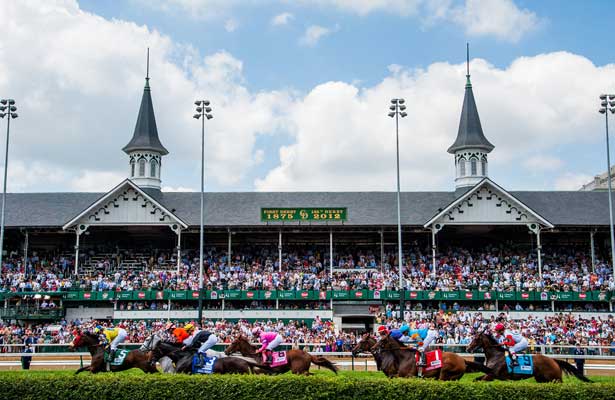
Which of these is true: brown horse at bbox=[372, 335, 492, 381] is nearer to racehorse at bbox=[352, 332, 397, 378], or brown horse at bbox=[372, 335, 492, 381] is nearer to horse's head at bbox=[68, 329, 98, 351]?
racehorse at bbox=[352, 332, 397, 378]

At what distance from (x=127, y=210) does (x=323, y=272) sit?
1228cm

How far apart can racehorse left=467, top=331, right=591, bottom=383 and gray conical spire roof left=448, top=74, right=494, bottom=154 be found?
1274 inches

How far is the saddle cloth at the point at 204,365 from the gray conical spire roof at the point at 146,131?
3260 cm

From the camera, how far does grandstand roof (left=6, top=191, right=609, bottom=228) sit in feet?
134

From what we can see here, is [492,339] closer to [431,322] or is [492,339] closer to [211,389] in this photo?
[211,389]

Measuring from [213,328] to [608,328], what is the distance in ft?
64.2

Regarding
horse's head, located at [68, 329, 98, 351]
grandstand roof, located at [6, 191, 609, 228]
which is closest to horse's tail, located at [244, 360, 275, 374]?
horse's head, located at [68, 329, 98, 351]

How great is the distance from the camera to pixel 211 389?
45.2ft

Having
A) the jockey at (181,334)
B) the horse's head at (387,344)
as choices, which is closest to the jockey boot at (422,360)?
the horse's head at (387,344)

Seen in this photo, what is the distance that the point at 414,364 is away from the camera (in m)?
16.1

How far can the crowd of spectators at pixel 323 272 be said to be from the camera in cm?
3769

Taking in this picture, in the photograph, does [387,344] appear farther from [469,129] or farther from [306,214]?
[469,129]

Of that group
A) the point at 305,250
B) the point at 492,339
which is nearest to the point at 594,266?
the point at 305,250

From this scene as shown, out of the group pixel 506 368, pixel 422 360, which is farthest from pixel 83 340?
pixel 506 368
